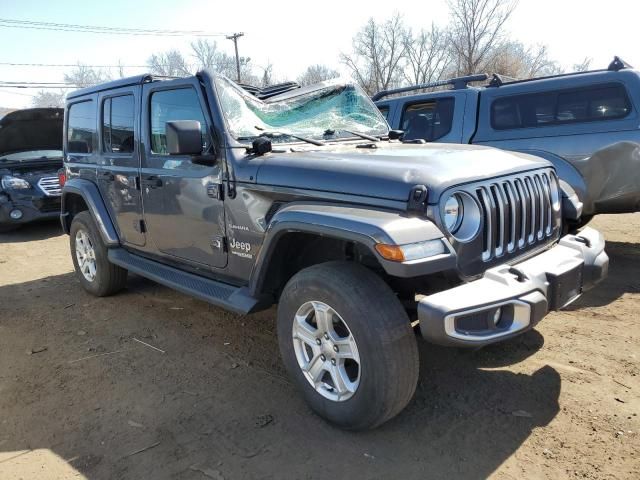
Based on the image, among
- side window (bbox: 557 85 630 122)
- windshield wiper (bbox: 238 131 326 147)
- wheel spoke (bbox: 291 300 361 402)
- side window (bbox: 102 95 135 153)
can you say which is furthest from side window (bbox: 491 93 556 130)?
wheel spoke (bbox: 291 300 361 402)

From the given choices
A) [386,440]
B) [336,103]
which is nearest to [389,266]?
[386,440]

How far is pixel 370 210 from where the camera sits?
256 cm

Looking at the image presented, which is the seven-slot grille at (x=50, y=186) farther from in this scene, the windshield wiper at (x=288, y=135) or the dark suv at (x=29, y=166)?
the windshield wiper at (x=288, y=135)

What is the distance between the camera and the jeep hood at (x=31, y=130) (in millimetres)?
9164

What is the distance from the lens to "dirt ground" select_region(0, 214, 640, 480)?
250 cm

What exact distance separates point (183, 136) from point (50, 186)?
23.9 ft

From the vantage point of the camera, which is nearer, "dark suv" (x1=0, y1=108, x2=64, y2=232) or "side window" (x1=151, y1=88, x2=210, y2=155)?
"side window" (x1=151, y1=88, x2=210, y2=155)

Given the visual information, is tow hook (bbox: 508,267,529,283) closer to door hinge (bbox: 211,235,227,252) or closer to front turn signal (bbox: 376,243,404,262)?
front turn signal (bbox: 376,243,404,262)

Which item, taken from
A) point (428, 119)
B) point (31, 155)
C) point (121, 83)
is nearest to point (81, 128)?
point (121, 83)

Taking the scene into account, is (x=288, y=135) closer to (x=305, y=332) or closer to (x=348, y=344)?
(x=305, y=332)

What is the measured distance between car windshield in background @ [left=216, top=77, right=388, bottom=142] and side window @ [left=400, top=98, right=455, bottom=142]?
8.86 feet

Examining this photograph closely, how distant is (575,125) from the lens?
5.61 metres

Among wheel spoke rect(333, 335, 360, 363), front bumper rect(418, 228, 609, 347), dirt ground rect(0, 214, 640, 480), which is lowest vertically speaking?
dirt ground rect(0, 214, 640, 480)

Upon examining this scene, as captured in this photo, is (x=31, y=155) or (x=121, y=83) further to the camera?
(x=31, y=155)
